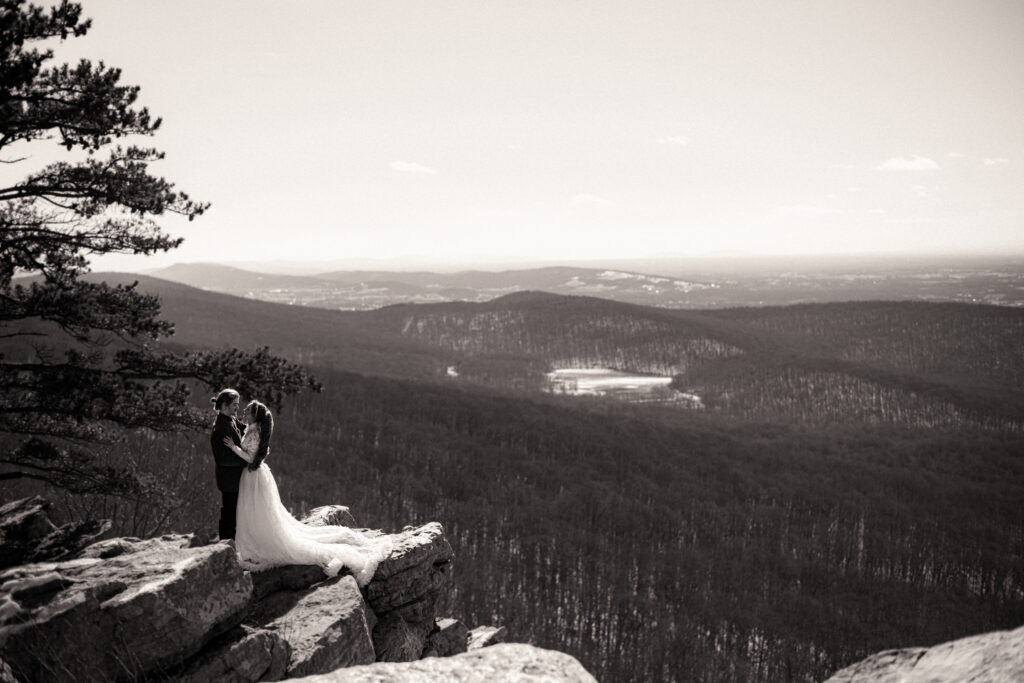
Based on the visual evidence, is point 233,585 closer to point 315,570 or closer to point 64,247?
point 315,570

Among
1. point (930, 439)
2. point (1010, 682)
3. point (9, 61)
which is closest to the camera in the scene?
point (1010, 682)


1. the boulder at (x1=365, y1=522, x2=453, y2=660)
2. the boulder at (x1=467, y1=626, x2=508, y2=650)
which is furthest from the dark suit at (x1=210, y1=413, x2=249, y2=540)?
the boulder at (x1=467, y1=626, x2=508, y2=650)

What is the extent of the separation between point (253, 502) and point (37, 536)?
4.73 meters

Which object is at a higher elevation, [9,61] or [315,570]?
[9,61]

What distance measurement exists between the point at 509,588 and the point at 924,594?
2164 inches

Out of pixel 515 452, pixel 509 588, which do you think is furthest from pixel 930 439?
pixel 509 588

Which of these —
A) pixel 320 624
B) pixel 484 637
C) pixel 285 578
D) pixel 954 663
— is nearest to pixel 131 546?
pixel 285 578

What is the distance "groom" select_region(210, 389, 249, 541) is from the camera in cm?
1427

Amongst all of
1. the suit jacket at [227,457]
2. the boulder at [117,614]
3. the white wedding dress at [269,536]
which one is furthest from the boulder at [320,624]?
the suit jacket at [227,457]

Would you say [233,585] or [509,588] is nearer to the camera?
[233,585]

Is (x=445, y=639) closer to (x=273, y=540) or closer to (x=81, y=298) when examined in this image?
(x=273, y=540)

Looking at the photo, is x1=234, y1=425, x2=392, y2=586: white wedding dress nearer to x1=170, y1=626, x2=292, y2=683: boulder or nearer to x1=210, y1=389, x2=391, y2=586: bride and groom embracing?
x1=210, y1=389, x2=391, y2=586: bride and groom embracing

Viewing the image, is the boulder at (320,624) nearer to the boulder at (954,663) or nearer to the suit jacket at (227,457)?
the suit jacket at (227,457)

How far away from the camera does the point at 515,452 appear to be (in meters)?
116
